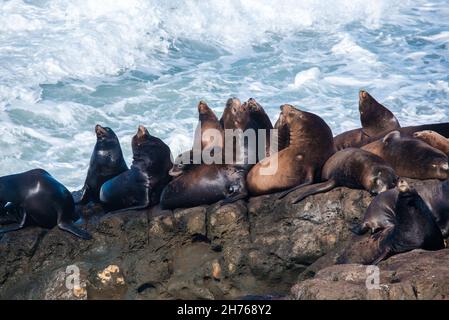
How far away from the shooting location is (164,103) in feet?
57.2

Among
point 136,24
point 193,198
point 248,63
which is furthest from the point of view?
point 136,24

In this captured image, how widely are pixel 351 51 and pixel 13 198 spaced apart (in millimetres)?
15369

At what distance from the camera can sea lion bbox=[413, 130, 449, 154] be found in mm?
7820

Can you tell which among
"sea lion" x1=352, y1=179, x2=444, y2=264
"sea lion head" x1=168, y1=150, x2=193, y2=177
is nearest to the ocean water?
"sea lion head" x1=168, y1=150, x2=193, y2=177

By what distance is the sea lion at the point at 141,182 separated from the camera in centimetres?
788

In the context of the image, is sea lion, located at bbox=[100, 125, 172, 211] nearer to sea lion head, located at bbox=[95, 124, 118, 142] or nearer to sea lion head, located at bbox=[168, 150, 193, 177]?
sea lion head, located at bbox=[168, 150, 193, 177]

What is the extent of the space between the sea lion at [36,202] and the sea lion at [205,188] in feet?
3.35

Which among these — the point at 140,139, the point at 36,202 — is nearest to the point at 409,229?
the point at 140,139

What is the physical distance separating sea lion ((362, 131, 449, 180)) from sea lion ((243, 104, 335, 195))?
0.61 metres

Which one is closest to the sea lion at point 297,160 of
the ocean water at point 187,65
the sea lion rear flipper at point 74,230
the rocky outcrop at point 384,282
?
the sea lion rear flipper at point 74,230

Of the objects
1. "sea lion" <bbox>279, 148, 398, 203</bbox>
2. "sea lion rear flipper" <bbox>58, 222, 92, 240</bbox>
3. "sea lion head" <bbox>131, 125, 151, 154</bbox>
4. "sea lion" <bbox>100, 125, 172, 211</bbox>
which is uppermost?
"sea lion" <bbox>279, 148, 398, 203</bbox>

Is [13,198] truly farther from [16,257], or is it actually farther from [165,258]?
[165,258]

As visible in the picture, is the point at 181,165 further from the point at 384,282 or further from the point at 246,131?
the point at 384,282

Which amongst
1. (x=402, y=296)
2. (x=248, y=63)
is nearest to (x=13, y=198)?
(x=402, y=296)
